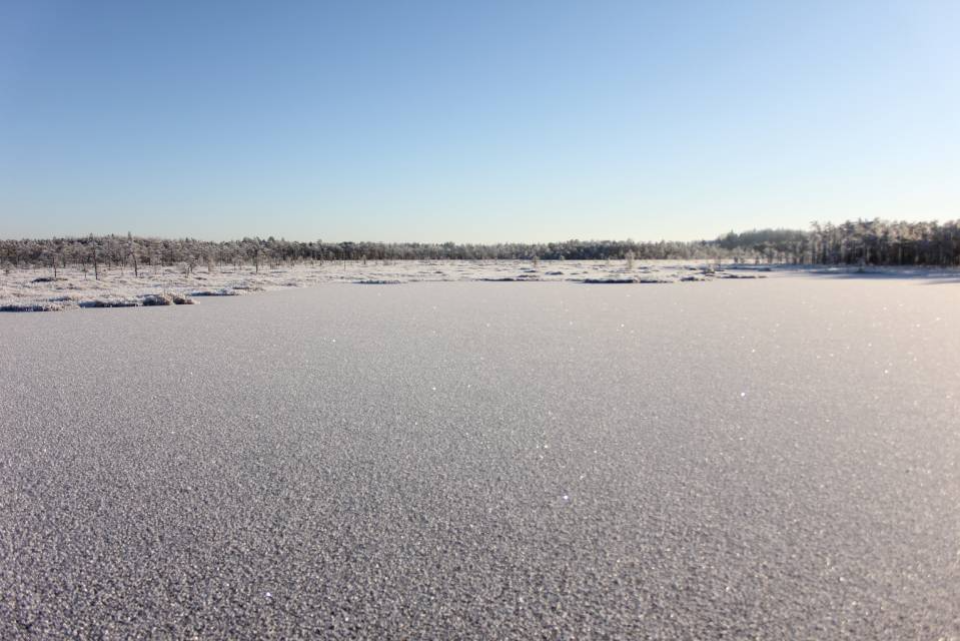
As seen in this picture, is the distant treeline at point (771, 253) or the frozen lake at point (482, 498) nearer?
the frozen lake at point (482, 498)

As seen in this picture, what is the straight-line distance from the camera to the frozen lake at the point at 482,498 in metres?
2.17

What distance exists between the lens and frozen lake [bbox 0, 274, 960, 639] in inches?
85.3

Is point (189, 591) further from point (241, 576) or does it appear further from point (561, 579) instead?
point (561, 579)

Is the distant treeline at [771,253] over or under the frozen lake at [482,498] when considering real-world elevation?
over

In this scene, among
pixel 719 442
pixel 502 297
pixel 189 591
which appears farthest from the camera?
pixel 502 297

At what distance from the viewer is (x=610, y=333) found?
32.0ft

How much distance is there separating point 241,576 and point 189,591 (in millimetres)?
186

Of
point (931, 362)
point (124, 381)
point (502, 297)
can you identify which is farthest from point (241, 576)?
point (502, 297)

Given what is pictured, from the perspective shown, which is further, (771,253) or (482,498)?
(771,253)

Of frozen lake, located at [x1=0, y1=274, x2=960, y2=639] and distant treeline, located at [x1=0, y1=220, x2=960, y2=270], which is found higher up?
distant treeline, located at [x1=0, y1=220, x2=960, y2=270]

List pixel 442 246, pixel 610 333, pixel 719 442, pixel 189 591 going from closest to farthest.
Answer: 1. pixel 189 591
2. pixel 719 442
3. pixel 610 333
4. pixel 442 246

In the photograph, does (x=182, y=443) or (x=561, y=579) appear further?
(x=182, y=443)

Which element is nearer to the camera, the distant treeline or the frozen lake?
the frozen lake

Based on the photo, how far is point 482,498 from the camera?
3133 mm
